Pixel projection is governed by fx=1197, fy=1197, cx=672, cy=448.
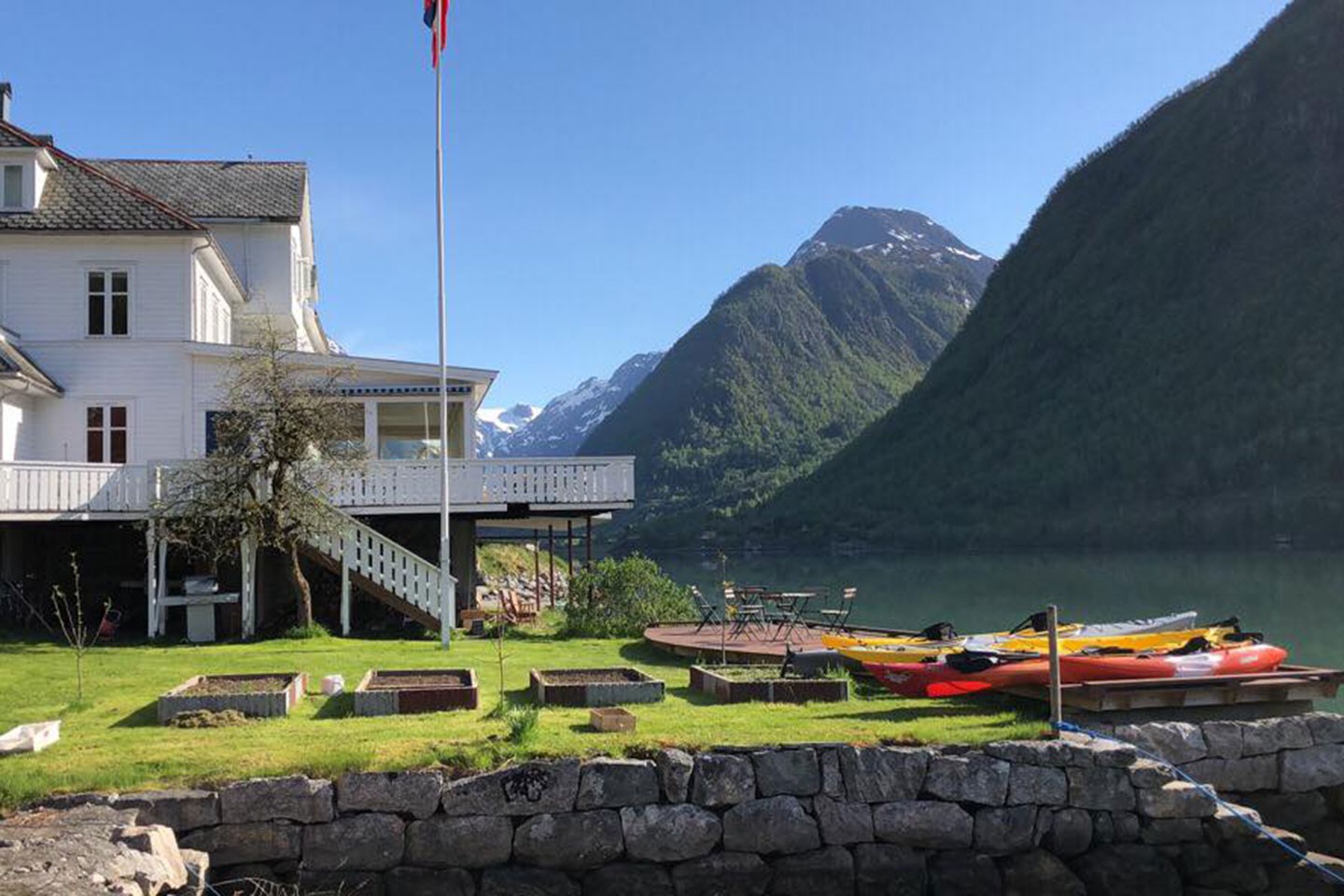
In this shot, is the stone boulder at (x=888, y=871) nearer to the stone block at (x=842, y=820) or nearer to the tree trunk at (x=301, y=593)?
the stone block at (x=842, y=820)

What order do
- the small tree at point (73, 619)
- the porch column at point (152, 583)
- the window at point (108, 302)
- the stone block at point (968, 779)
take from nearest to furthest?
the stone block at point (968, 779)
the small tree at point (73, 619)
the porch column at point (152, 583)
the window at point (108, 302)

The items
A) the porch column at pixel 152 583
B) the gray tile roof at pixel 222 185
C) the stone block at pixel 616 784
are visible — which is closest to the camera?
the stone block at pixel 616 784

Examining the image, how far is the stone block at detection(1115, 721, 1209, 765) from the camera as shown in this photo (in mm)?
11664

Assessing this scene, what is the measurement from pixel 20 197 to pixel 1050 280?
153 metres

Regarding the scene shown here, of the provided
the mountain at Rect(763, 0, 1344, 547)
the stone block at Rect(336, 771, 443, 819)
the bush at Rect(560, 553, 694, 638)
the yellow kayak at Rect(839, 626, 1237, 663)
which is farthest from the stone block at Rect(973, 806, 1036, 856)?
the mountain at Rect(763, 0, 1344, 547)

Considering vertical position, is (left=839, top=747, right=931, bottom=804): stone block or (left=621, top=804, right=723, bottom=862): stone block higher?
(left=839, top=747, right=931, bottom=804): stone block

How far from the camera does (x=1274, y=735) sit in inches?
477

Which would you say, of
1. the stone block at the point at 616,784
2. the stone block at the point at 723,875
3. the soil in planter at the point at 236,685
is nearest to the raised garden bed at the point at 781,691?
the stone block at the point at 723,875

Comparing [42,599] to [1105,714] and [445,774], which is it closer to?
[445,774]

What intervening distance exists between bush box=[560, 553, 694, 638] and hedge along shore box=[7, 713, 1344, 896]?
1132 cm

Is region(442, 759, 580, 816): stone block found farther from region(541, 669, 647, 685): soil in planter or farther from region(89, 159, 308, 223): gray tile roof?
region(89, 159, 308, 223): gray tile roof

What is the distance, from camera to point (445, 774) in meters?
10.0

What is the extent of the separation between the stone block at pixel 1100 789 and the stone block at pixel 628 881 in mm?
3763

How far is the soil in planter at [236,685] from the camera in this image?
12719 millimetres
